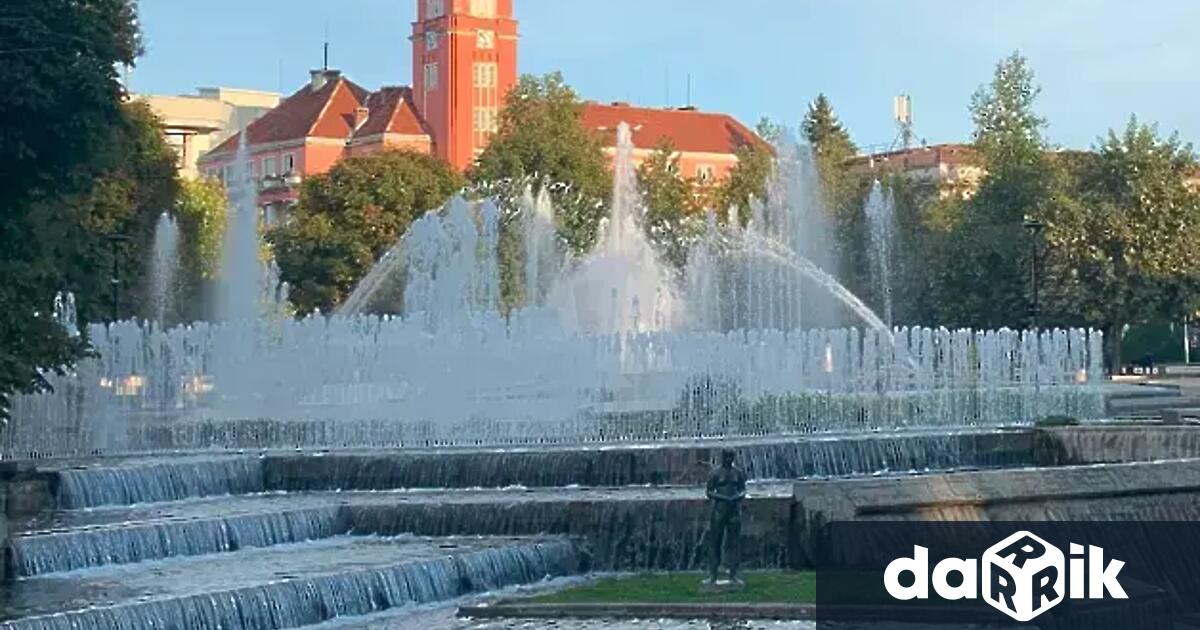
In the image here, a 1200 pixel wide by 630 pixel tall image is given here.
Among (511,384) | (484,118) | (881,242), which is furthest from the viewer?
(484,118)

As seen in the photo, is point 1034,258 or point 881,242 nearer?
point 1034,258

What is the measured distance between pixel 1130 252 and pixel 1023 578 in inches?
1353

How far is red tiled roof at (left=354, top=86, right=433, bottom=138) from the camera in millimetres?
90750

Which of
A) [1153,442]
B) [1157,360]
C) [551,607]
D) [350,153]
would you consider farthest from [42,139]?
[350,153]

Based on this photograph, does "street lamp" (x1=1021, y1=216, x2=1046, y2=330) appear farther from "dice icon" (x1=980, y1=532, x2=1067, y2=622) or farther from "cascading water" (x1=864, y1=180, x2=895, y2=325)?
"dice icon" (x1=980, y1=532, x2=1067, y2=622)

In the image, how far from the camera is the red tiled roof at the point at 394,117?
3573 inches

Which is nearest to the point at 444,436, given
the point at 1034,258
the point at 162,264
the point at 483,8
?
the point at 162,264

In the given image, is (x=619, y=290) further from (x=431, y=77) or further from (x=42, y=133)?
(x=431, y=77)

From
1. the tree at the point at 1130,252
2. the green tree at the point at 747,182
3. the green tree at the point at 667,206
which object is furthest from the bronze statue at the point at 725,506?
the green tree at the point at 747,182

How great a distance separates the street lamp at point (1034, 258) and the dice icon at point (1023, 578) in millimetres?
26163

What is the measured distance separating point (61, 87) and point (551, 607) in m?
9.06

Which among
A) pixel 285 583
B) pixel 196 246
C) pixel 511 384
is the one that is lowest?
pixel 285 583

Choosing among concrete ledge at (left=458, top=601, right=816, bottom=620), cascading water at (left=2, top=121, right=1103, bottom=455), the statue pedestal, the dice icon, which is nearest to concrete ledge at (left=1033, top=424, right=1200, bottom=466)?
cascading water at (left=2, top=121, right=1103, bottom=455)

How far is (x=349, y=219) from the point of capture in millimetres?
58062
